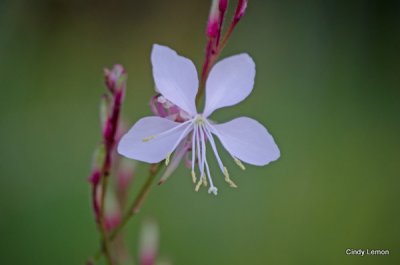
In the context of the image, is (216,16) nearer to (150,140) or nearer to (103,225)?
(150,140)

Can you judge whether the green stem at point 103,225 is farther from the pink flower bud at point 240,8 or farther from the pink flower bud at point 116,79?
the pink flower bud at point 240,8

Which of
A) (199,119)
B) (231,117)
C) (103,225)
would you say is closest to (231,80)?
(199,119)

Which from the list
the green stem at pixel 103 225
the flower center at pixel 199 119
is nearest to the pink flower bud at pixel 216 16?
the flower center at pixel 199 119

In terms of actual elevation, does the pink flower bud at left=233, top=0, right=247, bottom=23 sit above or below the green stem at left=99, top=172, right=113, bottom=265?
above

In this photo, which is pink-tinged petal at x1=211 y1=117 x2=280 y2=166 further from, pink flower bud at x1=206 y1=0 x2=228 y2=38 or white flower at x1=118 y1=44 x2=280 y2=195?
pink flower bud at x1=206 y1=0 x2=228 y2=38

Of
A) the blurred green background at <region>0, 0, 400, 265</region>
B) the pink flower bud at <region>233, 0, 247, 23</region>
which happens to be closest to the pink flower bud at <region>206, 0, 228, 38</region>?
the pink flower bud at <region>233, 0, 247, 23</region>

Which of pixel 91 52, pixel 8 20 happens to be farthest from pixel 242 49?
pixel 8 20
